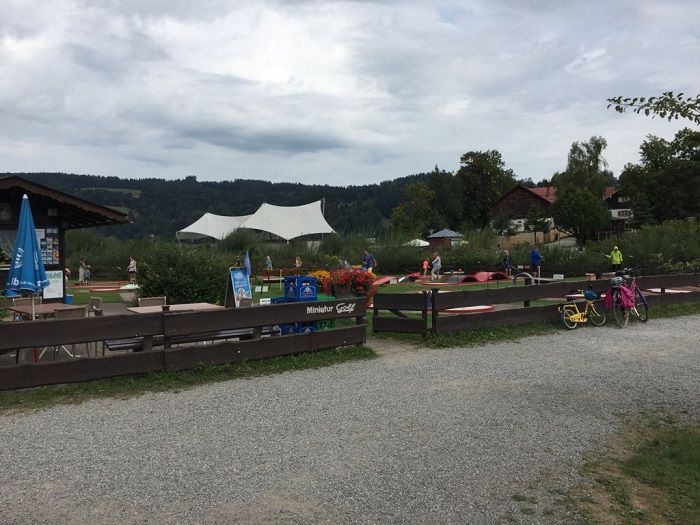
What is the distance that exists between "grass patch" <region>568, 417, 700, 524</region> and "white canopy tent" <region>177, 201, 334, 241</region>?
189 ft

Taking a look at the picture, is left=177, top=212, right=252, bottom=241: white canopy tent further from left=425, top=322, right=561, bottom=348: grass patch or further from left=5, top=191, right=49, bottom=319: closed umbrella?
left=5, top=191, right=49, bottom=319: closed umbrella

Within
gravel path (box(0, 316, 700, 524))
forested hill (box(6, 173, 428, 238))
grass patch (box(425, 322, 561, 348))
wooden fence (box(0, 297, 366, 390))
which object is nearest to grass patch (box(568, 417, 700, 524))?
gravel path (box(0, 316, 700, 524))

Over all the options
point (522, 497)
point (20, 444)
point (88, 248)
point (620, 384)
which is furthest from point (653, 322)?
point (88, 248)

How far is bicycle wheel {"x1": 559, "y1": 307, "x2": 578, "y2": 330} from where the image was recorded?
481 inches

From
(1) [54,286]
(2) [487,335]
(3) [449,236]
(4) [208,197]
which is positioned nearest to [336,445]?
(2) [487,335]

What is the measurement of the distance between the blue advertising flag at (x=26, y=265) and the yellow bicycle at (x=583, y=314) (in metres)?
9.13

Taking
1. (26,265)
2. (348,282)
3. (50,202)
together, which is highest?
(50,202)

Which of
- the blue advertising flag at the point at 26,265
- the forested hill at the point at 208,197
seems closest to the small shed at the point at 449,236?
the blue advertising flag at the point at 26,265

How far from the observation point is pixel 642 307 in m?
13.9

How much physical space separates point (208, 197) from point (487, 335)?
12206cm

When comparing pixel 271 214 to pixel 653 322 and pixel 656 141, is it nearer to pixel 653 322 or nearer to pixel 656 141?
pixel 656 141

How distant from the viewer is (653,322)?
13.4 metres

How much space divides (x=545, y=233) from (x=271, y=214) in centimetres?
3201

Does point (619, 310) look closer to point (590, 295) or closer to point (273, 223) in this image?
point (590, 295)
